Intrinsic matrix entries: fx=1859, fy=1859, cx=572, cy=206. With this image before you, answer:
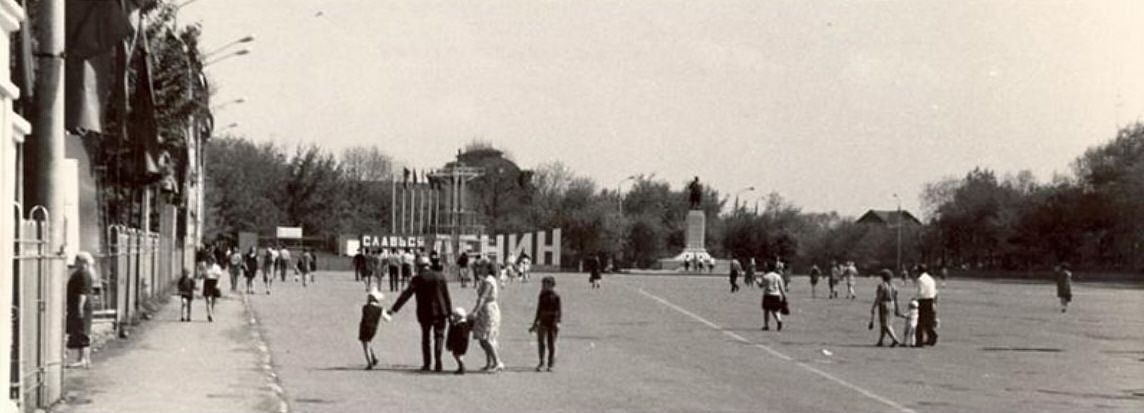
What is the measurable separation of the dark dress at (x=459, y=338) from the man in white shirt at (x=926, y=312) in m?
10.6

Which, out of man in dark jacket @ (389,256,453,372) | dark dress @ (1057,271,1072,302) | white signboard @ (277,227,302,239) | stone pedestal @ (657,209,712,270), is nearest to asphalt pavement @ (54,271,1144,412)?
man in dark jacket @ (389,256,453,372)

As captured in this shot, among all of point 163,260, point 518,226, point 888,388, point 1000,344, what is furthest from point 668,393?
point 518,226

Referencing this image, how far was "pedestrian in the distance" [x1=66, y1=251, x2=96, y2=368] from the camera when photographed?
2208cm

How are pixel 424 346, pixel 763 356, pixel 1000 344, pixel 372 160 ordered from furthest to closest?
pixel 372 160, pixel 1000 344, pixel 763 356, pixel 424 346

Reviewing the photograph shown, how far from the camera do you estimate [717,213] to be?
16625 centimetres

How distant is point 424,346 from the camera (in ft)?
78.8

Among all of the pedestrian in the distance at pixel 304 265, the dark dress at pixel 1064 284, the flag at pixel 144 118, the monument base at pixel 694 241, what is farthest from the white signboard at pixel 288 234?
the flag at pixel 144 118

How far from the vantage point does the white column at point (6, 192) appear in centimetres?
1435

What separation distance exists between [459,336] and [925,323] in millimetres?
11223

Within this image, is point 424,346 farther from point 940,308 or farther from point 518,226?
point 518,226

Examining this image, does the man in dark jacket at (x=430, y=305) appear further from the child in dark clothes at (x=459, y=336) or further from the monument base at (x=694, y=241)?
the monument base at (x=694, y=241)

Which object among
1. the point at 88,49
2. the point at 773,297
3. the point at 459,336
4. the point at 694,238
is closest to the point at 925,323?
the point at 773,297

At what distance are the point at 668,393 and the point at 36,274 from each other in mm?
7322

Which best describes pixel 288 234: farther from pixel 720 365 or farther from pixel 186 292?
pixel 720 365
